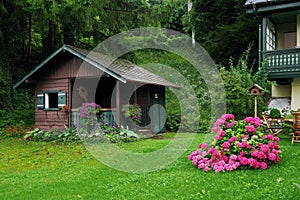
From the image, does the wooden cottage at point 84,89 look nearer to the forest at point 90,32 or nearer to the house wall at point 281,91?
the forest at point 90,32

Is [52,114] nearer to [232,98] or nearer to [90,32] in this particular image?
[90,32]

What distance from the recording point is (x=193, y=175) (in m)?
5.88

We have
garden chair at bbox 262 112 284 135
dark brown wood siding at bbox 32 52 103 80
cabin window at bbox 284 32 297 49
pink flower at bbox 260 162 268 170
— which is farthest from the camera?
cabin window at bbox 284 32 297 49

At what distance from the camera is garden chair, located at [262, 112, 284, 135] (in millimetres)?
9211

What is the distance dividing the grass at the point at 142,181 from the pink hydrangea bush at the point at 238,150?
7.6 inches

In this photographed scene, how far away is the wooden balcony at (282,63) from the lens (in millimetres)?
12938

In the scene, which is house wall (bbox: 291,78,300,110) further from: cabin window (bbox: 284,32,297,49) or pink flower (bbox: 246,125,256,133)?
pink flower (bbox: 246,125,256,133)

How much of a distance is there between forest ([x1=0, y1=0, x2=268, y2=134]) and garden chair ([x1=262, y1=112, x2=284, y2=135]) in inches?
125


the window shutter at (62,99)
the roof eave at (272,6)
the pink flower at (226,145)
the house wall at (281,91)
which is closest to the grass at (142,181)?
the pink flower at (226,145)

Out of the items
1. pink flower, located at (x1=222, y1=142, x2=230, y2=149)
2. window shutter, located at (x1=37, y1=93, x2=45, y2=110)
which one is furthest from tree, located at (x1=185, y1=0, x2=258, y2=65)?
pink flower, located at (x1=222, y1=142, x2=230, y2=149)

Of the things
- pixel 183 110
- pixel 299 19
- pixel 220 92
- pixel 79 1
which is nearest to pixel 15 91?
pixel 79 1

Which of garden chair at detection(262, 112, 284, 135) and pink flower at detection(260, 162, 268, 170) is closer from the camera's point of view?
pink flower at detection(260, 162, 268, 170)

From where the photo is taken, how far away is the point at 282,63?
1326cm

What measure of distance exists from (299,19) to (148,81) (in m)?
7.47
